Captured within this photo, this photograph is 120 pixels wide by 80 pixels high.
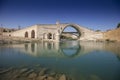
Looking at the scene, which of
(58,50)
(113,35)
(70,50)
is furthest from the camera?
(113,35)

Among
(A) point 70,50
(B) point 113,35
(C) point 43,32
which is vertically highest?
(C) point 43,32

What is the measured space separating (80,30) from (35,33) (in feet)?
29.8

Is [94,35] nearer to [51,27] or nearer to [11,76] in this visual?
[51,27]

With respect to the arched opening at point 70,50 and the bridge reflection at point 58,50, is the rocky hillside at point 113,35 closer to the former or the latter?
the bridge reflection at point 58,50

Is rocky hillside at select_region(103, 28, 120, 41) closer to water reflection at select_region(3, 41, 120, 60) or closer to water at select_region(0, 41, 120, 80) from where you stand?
water reflection at select_region(3, 41, 120, 60)

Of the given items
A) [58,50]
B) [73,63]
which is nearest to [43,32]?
[58,50]

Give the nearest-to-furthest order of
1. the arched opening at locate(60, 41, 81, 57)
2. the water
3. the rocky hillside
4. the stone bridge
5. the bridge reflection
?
the water < the bridge reflection < the arched opening at locate(60, 41, 81, 57) < the stone bridge < the rocky hillside

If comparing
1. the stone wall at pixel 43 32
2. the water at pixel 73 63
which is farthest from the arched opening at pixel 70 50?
the stone wall at pixel 43 32

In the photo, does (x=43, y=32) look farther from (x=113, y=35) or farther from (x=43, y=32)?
(x=113, y=35)

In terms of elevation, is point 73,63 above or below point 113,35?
below

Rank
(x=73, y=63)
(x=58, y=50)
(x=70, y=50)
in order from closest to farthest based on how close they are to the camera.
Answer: (x=73, y=63), (x=58, y=50), (x=70, y=50)

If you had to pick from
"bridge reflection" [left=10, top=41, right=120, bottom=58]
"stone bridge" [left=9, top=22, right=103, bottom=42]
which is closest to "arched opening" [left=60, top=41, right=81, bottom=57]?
"bridge reflection" [left=10, top=41, right=120, bottom=58]

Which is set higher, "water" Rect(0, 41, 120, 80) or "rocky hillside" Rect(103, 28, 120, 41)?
"rocky hillside" Rect(103, 28, 120, 41)

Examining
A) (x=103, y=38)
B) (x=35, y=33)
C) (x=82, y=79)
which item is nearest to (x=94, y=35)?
(x=103, y=38)
